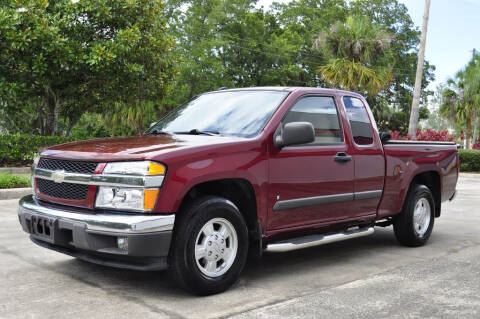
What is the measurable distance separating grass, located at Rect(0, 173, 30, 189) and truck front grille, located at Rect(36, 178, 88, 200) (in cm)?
676

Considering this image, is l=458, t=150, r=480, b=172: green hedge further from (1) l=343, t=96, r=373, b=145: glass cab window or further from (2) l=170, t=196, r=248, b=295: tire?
(2) l=170, t=196, r=248, b=295: tire

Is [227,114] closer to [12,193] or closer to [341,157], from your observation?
[341,157]

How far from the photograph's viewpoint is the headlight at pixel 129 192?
408cm

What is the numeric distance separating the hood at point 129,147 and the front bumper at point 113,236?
434mm

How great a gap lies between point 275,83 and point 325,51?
13.7m

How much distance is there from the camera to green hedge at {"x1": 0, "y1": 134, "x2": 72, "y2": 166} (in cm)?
1491

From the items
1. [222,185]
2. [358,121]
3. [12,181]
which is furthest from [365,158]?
[12,181]

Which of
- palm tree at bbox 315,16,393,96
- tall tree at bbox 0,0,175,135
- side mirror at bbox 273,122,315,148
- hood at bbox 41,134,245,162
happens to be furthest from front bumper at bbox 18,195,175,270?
palm tree at bbox 315,16,393,96

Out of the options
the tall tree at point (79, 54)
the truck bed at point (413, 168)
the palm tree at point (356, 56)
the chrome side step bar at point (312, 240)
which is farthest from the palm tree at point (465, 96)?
the chrome side step bar at point (312, 240)

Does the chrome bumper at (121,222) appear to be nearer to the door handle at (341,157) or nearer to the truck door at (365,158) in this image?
the door handle at (341,157)

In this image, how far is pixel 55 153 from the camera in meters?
4.67

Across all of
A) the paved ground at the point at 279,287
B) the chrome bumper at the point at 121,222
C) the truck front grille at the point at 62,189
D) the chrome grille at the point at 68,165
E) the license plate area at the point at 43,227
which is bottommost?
the paved ground at the point at 279,287

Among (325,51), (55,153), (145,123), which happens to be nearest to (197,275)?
(55,153)

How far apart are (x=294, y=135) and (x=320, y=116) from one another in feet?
2.97
